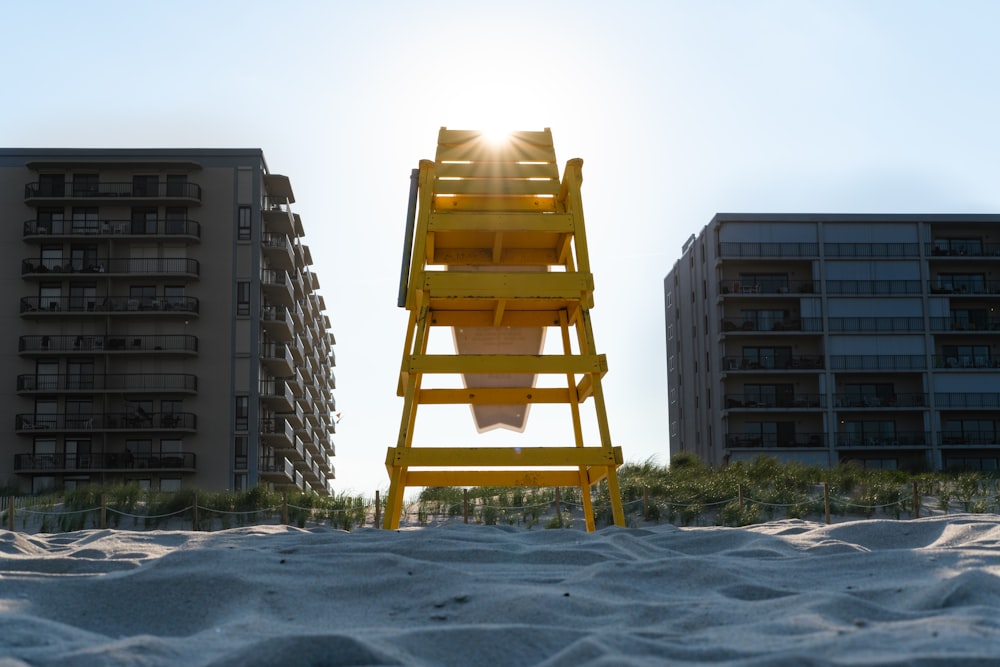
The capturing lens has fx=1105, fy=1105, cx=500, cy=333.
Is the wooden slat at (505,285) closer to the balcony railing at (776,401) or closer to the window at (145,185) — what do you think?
the window at (145,185)

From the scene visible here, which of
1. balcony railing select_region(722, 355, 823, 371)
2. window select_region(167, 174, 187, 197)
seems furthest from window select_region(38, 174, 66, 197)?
balcony railing select_region(722, 355, 823, 371)

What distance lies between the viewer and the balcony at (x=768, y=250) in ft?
175

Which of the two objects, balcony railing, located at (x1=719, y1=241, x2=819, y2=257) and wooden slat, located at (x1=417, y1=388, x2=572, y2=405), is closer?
wooden slat, located at (x1=417, y1=388, x2=572, y2=405)

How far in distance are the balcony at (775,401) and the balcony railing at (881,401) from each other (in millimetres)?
873

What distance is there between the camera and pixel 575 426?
8.74 metres

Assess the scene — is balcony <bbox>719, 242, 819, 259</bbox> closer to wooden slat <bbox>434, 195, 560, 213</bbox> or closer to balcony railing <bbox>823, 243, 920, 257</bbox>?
balcony railing <bbox>823, 243, 920, 257</bbox>

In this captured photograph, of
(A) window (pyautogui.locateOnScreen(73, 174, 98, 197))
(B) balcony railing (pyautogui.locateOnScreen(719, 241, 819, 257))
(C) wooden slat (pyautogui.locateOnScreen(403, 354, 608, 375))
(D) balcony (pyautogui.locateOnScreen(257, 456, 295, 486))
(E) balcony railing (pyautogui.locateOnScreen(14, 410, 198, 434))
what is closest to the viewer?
(C) wooden slat (pyautogui.locateOnScreen(403, 354, 608, 375))

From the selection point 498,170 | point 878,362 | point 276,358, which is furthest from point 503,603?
point 878,362

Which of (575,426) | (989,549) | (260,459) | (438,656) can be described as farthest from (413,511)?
(260,459)

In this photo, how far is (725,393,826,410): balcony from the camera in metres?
52.0

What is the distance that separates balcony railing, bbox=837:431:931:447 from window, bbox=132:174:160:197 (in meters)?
33.4

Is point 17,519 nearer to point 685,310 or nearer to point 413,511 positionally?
point 413,511

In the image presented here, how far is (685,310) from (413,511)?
4297cm

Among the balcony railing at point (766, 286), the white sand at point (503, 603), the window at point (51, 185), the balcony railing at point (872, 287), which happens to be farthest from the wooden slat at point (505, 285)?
the balcony railing at point (872, 287)
